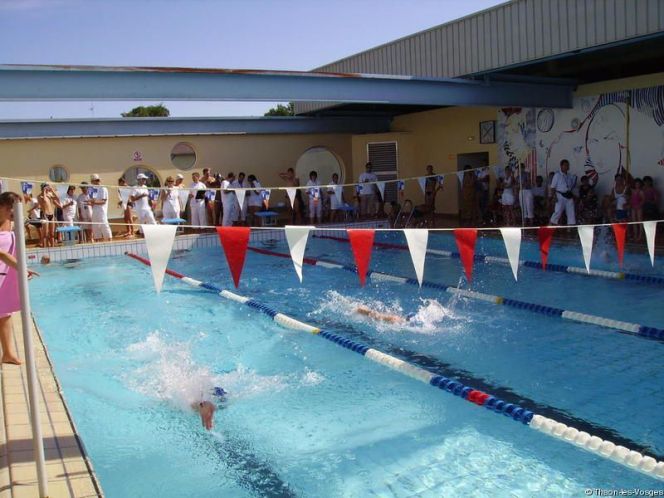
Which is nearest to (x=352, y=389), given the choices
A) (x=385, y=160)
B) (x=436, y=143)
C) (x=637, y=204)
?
(x=637, y=204)

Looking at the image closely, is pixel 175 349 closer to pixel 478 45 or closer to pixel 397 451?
pixel 397 451

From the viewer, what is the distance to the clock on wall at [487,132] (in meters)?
14.5

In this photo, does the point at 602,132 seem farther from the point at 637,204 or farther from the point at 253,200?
the point at 253,200

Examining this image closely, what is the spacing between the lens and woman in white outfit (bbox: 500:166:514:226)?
12.7 m

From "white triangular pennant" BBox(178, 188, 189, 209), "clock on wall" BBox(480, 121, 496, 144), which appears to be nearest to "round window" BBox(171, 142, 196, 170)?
"white triangular pennant" BBox(178, 188, 189, 209)

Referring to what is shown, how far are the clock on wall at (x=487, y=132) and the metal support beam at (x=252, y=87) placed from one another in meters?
2.22

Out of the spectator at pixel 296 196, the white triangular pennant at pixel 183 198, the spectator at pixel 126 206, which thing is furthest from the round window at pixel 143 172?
the spectator at pixel 296 196

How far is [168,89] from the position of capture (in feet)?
28.3

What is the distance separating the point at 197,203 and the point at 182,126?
7.48 ft

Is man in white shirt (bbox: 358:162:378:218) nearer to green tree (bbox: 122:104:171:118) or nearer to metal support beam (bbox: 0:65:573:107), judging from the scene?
metal support beam (bbox: 0:65:573:107)

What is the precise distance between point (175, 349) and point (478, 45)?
25.4 feet

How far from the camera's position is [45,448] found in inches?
125

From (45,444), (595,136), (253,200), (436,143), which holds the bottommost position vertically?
(45,444)

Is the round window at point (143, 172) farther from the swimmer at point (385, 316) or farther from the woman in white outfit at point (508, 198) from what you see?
the swimmer at point (385, 316)
